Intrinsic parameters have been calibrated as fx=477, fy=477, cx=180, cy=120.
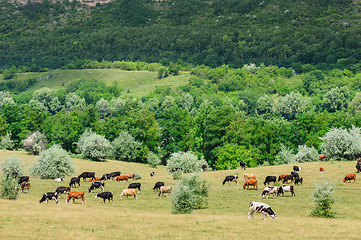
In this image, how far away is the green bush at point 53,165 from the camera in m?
64.2

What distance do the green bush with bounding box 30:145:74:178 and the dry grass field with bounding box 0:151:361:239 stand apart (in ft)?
36.7

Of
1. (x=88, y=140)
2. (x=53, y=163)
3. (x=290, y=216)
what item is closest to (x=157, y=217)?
(x=290, y=216)

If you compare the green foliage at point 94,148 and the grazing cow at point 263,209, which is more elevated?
the green foliage at point 94,148

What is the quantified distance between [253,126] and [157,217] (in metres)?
65.9

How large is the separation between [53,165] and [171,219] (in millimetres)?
34091

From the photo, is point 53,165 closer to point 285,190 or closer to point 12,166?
point 12,166

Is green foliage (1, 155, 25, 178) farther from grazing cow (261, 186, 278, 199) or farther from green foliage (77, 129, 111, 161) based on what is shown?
grazing cow (261, 186, 278, 199)

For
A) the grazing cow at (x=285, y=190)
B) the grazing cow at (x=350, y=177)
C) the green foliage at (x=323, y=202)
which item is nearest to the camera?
the green foliage at (x=323, y=202)

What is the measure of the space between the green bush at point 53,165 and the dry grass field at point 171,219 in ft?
36.7

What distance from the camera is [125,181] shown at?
208 feet

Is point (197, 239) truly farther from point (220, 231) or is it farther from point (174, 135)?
point (174, 135)

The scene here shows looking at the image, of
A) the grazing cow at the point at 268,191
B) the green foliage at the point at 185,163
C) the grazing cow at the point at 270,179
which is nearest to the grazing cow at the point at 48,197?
the grazing cow at the point at 268,191

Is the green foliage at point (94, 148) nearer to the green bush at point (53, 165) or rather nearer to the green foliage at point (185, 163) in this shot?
the green foliage at point (185, 163)

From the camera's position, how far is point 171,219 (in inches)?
1374
